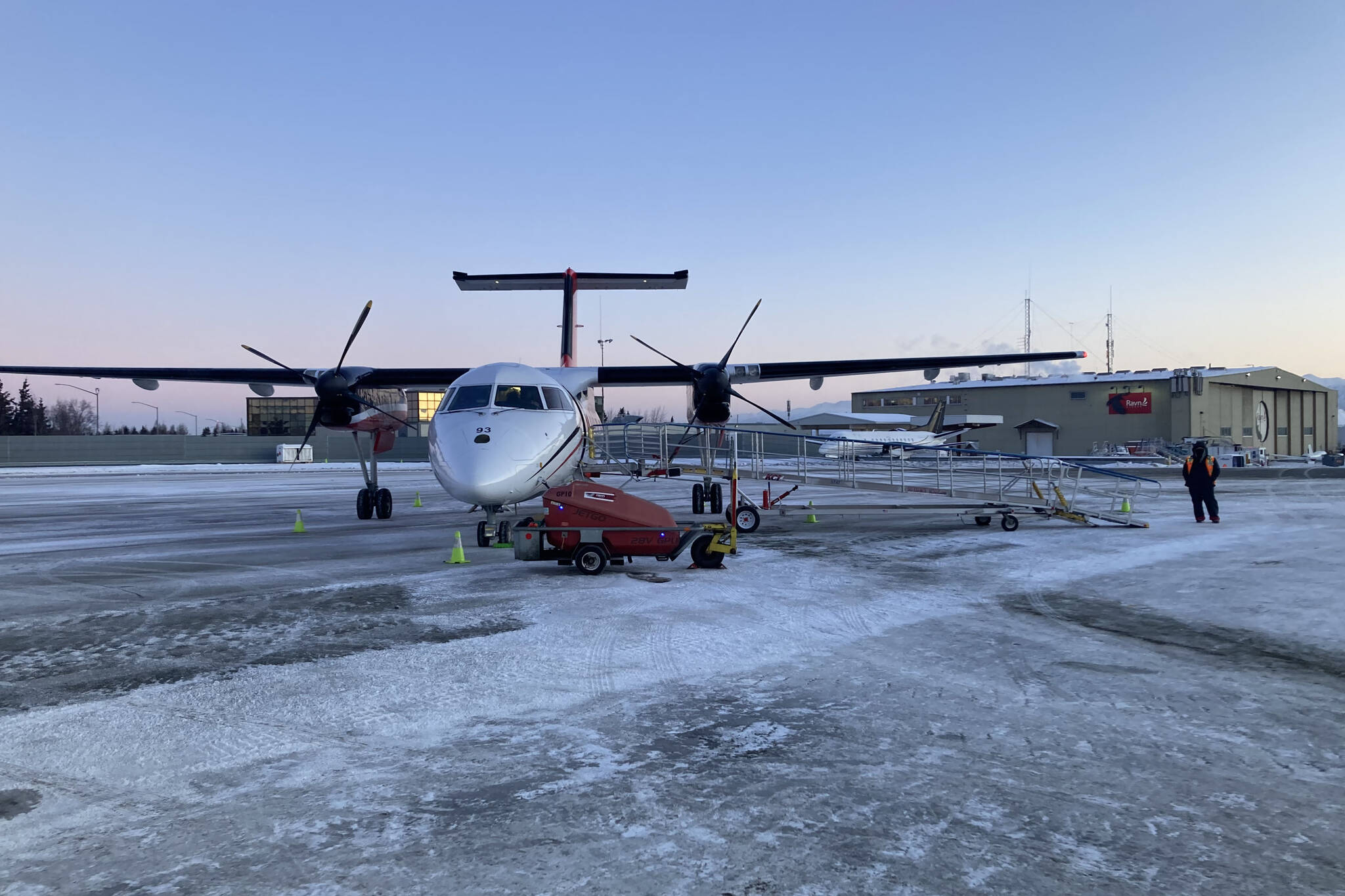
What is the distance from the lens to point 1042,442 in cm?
6862

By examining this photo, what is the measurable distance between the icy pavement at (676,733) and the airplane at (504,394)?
Result: 182 cm

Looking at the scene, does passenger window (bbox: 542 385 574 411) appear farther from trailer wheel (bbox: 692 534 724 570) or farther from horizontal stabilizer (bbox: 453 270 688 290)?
horizontal stabilizer (bbox: 453 270 688 290)

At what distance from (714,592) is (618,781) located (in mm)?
4898

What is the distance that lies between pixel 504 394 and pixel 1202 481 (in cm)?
1376

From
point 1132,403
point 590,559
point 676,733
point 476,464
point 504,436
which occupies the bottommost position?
point 676,733

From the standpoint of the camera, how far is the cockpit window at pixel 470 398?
38.2 feet

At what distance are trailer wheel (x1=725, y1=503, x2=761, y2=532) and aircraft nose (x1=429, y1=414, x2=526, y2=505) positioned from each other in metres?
5.27

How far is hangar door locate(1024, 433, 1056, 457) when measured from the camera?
224ft

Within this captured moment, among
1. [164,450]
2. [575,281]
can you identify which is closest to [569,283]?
[575,281]

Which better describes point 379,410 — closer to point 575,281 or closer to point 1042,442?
point 575,281

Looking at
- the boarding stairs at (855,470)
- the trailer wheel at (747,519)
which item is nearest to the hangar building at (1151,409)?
the boarding stairs at (855,470)

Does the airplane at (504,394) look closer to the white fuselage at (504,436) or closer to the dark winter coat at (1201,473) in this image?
the white fuselage at (504,436)

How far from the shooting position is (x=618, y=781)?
3805 mm

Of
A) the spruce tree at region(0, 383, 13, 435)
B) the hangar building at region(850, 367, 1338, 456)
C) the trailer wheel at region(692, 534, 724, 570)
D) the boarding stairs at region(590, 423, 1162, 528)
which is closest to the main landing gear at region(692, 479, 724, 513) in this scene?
the boarding stairs at region(590, 423, 1162, 528)
